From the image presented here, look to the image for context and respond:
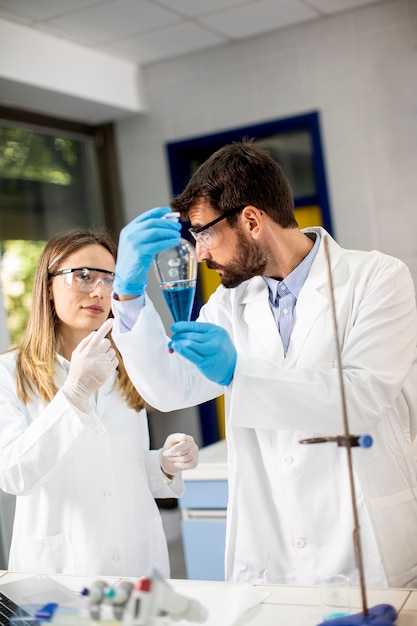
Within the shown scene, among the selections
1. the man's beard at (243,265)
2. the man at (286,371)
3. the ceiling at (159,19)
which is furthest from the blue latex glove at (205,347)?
the ceiling at (159,19)

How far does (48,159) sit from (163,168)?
2.41 ft

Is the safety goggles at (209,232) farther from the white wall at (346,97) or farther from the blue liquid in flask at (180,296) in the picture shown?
the white wall at (346,97)

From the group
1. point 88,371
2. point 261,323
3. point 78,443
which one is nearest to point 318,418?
point 261,323

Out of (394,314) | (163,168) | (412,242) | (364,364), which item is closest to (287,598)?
(364,364)

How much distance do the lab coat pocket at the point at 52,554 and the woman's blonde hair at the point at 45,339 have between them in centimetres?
37

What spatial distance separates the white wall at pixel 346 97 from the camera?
426cm

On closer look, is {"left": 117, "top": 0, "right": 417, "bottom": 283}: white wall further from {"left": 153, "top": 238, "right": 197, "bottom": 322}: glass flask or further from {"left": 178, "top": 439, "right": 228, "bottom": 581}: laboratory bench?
{"left": 153, "top": 238, "right": 197, "bottom": 322}: glass flask

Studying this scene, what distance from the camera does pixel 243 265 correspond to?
5.95 feet

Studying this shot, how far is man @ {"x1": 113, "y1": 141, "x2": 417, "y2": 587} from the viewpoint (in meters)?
1.58

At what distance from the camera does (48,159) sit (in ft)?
15.9

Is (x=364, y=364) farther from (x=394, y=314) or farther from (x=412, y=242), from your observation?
(x=412, y=242)

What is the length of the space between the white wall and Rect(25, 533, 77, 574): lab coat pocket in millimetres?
2876

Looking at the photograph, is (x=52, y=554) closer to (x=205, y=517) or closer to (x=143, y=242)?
(x=143, y=242)

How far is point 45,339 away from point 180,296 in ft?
2.22
